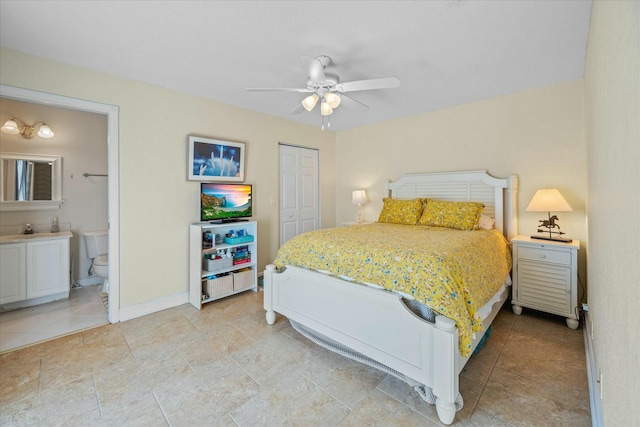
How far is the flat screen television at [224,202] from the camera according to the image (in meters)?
3.28

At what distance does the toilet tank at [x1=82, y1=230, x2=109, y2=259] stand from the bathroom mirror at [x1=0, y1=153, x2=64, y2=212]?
532 mm

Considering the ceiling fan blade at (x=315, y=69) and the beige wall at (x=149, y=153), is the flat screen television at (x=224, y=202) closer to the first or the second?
the beige wall at (x=149, y=153)

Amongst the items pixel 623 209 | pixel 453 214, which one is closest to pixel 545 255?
pixel 453 214

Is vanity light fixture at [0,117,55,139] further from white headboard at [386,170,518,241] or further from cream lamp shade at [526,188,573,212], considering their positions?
cream lamp shade at [526,188,573,212]

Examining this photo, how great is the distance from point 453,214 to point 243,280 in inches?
106

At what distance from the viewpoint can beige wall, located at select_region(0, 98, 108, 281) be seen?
3.35m

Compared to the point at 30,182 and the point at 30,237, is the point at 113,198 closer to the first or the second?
the point at 30,237

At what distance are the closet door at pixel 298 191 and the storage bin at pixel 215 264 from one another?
1.13 meters

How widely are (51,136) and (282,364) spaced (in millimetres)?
4110


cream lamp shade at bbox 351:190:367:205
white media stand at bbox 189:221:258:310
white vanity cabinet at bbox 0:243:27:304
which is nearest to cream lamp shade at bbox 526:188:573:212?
cream lamp shade at bbox 351:190:367:205

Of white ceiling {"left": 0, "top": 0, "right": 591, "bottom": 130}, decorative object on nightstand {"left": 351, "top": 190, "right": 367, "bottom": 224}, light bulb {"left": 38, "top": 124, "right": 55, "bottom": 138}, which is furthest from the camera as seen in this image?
decorative object on nightstand {"left": 351, "top": 190, "right": 367, "bottom": 224}

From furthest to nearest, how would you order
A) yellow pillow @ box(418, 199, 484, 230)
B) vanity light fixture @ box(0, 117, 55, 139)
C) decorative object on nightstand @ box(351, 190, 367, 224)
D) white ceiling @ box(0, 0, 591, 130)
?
decorative object on nightstand @ box(351, 190, 367, 224) → vanity light fixture @ box(0, 117, 55, 139) → yellow pillow @ box(418, 199, 484, 230) → white ceiling @ box(0, 0, 591, 130)

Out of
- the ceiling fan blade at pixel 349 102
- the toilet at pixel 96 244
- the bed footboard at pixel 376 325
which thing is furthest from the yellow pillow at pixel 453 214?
the toilet at pixel 96 244

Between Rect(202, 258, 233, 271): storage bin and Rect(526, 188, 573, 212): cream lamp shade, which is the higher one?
Rect(526, 188, 573, 212): cream lamp shade
